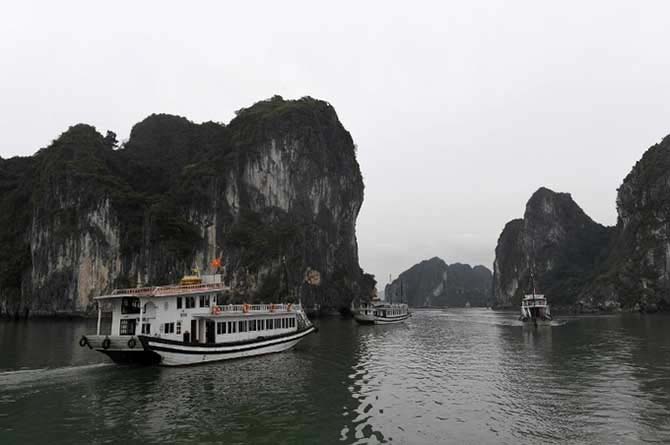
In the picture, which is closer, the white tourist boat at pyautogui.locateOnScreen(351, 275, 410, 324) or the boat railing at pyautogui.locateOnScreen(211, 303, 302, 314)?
the boat railing at pyautogui.locateOnScreen(211, 303, 302, 314)

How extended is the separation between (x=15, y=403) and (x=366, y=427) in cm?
1376

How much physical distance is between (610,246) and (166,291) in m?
176

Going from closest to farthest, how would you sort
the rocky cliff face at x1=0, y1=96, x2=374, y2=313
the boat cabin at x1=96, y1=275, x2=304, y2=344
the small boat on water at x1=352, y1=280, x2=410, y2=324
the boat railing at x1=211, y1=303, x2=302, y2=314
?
1. the boat cabin at x1=96, y1=275, x2=304, y2=344
2. the boat railing at x1=211, y1=303, x2=302, y2=314
3. the small boat on water at x1=352, y1=280, x2=410, y2=324
4. the rocky cliff face at x1=0, y1=96, x2=374, y2=313

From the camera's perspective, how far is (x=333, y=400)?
1838cm

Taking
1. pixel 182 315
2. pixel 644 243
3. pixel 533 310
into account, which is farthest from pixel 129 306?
pixel 644 243

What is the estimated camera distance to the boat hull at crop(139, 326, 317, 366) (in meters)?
24.8

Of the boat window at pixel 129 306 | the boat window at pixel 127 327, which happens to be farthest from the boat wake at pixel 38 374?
the boat window at pixel 129 306

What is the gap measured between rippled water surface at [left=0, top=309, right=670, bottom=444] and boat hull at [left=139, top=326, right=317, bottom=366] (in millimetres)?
649

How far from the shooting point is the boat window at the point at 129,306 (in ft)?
88.5

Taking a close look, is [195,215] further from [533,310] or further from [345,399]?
[345,399]

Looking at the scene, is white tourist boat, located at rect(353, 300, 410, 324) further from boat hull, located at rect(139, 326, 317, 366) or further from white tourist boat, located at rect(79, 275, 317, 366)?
white tourist boat, located at rect(79, 275, 317, 366)

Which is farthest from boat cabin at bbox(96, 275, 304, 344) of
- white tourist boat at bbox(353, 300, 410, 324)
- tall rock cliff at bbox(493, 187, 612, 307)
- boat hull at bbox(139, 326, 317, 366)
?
tall rock cliff at bbox(493, 187, 612, 307)

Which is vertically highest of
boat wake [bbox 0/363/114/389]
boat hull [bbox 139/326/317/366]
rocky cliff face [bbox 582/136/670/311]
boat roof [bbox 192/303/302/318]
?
rocky cliff face [bbox 582/136/670/311]

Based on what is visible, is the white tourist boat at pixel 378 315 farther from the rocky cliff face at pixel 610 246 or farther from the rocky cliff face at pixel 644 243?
the rocky cliff face at pixel 610 246
